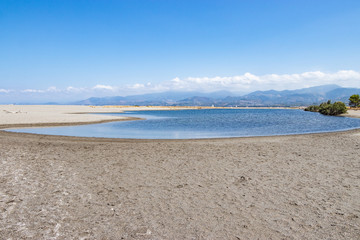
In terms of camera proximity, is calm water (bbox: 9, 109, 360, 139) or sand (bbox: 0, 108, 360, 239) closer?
sand (bbox: 0, 108, 360, 239)

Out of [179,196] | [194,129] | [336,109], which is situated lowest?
[194,129]

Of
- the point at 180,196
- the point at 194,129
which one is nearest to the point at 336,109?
the point at 194,129

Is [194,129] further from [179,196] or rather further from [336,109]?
[336,109]

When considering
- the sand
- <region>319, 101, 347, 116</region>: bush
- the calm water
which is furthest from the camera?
<region>319, 101, 347, 116</region>: bush

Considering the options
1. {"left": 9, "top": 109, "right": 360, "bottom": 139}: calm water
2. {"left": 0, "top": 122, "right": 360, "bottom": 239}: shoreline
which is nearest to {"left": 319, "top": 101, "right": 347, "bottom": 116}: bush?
{"left": 9, "top": 109, "right": 360, "bottom": 139}: calm water

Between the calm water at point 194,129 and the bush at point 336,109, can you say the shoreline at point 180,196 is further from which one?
the bush at point 336,109

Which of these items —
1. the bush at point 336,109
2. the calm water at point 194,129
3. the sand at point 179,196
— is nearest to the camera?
the sand at point 179,196

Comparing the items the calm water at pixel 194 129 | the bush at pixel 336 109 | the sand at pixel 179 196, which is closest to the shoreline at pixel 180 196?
the sand at pixel 179 196

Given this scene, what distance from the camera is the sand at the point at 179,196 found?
19.7 ft

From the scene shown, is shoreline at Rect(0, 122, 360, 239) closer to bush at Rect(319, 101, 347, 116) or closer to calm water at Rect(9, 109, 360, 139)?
calm water at Rect(9, 109, 360, 139)

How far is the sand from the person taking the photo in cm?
602

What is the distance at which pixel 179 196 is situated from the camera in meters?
8.26

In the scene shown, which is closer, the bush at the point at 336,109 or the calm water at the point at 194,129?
the calm water at the point at 194,129

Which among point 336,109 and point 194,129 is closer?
point 194,129
